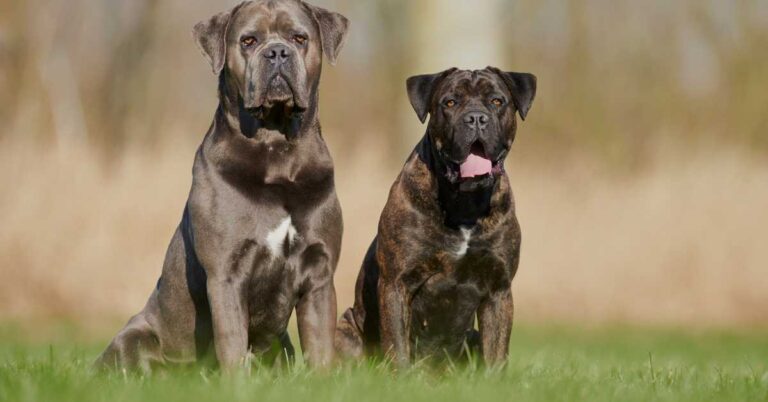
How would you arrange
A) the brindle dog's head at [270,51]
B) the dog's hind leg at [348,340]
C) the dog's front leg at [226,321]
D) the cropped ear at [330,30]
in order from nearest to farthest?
the dog's front leg at [226,321] → the brindle dog's head at [270,51] → the cropped ear at [330,30] → the dog's hind leg at [348,340]

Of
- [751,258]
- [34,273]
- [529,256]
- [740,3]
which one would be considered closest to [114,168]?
[34,273]

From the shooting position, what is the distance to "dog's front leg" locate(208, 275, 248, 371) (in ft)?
17.1

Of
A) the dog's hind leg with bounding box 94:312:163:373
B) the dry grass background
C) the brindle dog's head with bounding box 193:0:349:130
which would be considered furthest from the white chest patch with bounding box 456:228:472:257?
the dry grass background

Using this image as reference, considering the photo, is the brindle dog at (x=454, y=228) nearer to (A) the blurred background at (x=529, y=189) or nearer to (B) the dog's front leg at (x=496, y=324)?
(B) the dog's front leg at (x=496, y=324)

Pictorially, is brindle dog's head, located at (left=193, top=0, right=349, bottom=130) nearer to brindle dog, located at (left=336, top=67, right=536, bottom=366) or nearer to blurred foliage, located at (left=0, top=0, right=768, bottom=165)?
brindle dog, located at (left=336, top=67, right=536, bottom=366)

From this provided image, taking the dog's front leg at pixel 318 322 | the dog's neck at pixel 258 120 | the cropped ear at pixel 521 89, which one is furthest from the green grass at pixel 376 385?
the cropped ear at pixel 521 89

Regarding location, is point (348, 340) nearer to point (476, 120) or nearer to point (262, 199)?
point (262, 199)

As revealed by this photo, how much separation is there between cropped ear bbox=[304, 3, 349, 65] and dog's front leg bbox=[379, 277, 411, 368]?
1.19m

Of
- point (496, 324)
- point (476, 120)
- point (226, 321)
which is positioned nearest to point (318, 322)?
point (226, 321)

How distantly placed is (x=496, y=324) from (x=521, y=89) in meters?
1.25

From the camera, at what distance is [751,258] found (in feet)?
39.9

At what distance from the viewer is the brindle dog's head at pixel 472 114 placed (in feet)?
18.8

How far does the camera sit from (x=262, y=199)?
5.27m

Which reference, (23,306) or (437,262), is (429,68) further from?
(437,262)
